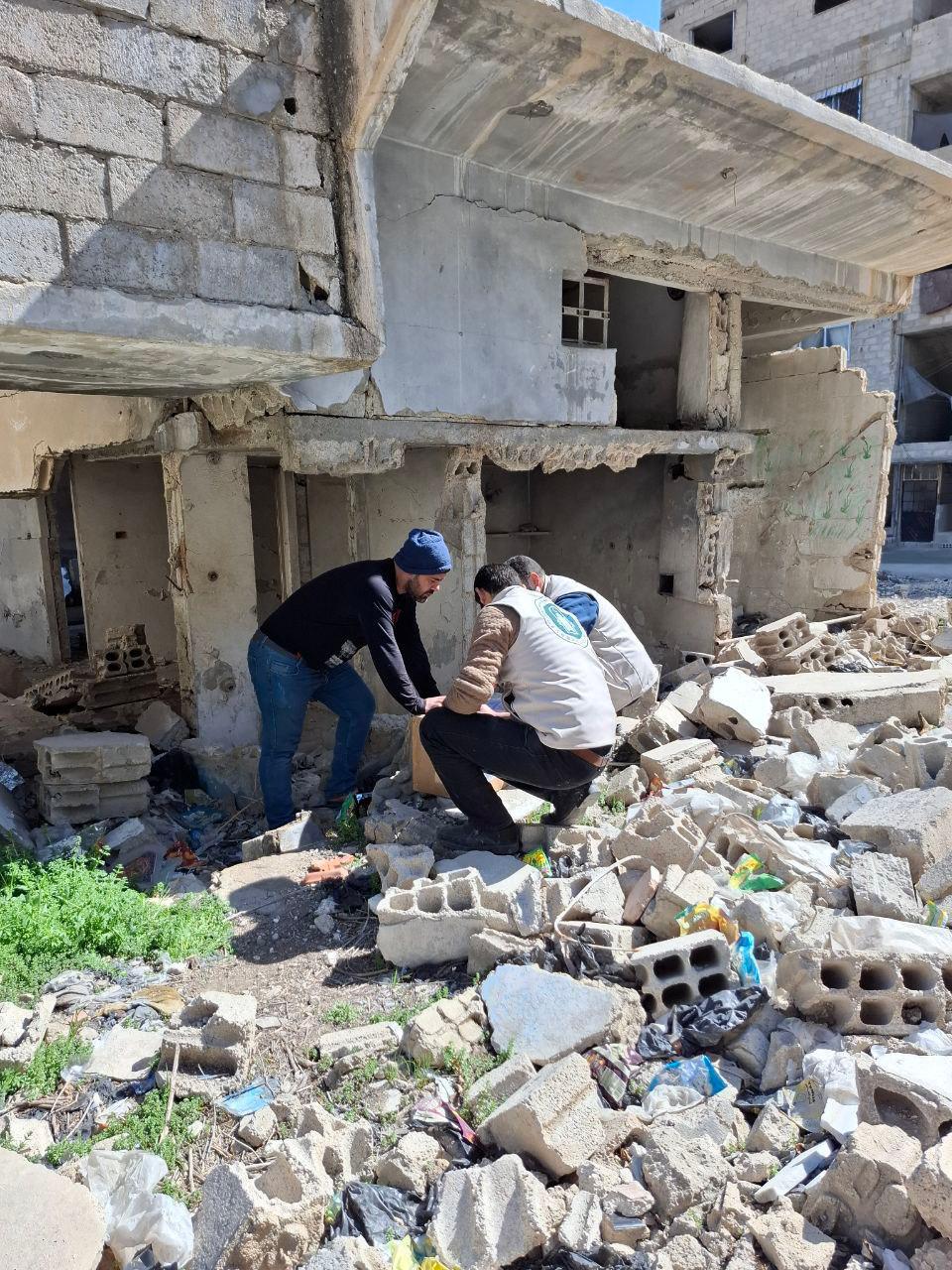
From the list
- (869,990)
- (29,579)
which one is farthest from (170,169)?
(29,579)

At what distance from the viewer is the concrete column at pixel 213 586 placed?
242 inches

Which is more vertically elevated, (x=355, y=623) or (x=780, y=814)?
(x=355, y=623)

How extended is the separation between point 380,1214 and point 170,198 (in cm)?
378

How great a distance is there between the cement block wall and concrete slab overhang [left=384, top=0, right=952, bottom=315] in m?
1.15

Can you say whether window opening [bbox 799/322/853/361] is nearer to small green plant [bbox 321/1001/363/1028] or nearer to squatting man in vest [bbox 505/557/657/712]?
squatting man in vest [bbox 505/557/657/712]

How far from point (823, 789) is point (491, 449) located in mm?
3348

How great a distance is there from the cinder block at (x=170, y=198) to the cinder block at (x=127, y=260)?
0.06 m

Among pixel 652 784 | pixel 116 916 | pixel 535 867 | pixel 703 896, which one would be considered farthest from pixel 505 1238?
pixel 652 784

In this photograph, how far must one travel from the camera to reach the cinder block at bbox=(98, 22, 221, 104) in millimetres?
3420

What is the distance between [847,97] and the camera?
22.1m

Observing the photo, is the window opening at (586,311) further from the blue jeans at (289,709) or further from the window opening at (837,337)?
the window opening at (837,337)

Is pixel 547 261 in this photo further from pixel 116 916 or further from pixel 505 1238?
pixel 505 1238

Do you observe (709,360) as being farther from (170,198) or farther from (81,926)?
(81,926)

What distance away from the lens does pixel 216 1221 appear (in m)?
2.26
